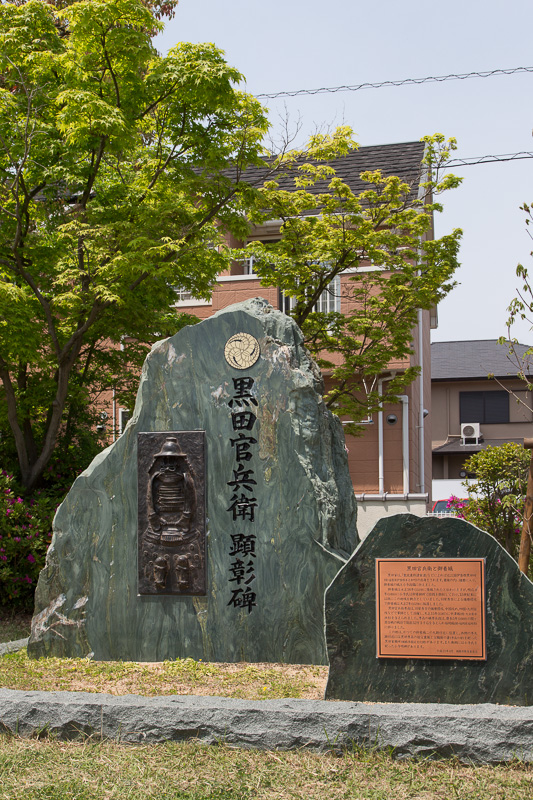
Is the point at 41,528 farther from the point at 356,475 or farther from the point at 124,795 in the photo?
the point at 356,475

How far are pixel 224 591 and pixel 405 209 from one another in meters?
8.17

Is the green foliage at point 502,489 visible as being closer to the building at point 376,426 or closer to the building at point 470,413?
the building at point 376,426

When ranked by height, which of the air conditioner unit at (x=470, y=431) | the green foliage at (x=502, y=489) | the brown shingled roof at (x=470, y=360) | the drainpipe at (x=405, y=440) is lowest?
the green foliage at (x=502, y=489)

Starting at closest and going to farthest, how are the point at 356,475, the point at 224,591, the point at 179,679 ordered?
the point at 179,679 < the point at 224,591 < the point at 356,475

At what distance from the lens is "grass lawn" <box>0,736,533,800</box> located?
3836mm

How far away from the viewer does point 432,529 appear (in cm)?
499

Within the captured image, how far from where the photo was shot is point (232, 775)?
13.4ft

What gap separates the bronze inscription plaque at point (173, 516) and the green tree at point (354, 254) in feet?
18.5

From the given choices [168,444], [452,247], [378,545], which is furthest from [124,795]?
[452,247]

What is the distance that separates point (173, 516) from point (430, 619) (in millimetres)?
2394

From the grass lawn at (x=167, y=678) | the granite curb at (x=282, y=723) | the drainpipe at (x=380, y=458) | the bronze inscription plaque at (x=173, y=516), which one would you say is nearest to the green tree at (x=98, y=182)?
the bronze inscription plaque at (x=173, y=516)

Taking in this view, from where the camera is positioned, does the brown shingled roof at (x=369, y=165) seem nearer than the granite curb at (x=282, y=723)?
No

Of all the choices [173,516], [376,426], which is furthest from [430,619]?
[376,426]

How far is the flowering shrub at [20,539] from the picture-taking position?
9.22 meters
